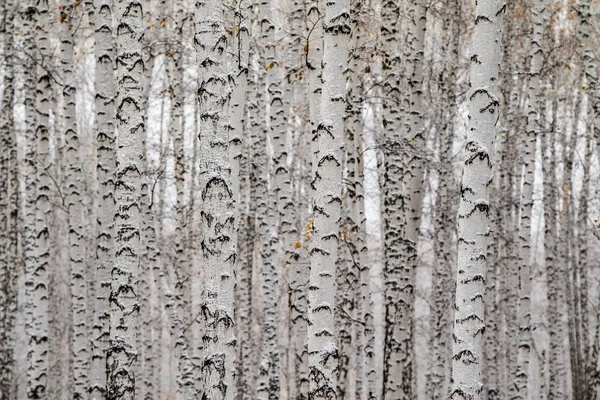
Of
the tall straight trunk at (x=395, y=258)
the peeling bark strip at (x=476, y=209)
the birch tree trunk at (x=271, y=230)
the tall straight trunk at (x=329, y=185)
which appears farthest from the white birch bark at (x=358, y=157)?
the peeling bark strip at (x=476, y=209)

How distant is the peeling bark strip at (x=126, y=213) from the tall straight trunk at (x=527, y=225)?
6431 millimetres

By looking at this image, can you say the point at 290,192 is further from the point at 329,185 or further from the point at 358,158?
the point at 329,185

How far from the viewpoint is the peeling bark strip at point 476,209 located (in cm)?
484

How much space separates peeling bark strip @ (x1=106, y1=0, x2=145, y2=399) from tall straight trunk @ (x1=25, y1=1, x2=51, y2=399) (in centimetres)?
220

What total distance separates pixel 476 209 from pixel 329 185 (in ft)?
4.14

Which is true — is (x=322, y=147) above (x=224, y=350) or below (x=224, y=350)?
above

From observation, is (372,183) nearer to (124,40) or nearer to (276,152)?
(276,152)

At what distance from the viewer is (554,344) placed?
1265 centimetres

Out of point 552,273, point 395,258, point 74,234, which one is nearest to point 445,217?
point 552,273

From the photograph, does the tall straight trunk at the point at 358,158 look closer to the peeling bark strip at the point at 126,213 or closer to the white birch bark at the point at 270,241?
the white birch bark at the point at 270,241

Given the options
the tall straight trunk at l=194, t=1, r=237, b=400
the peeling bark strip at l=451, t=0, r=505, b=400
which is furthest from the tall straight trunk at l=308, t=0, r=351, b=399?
the peeling bark strip at l=451, t=0, r=505, b=400

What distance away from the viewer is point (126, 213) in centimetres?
571

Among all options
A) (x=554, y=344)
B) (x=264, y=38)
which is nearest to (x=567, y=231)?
(x=554, y=344)

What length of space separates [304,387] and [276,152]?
373cm
